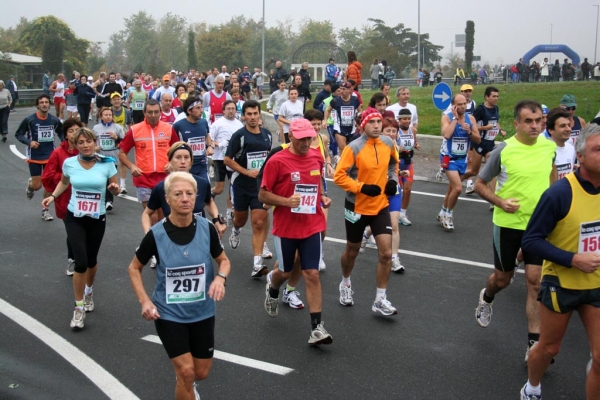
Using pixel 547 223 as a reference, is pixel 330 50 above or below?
above

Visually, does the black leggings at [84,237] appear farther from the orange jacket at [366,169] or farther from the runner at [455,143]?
the runner at [455,143]

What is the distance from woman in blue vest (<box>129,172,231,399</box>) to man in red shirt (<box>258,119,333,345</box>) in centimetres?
170

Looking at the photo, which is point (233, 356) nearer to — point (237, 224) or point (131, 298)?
point (131, 298)

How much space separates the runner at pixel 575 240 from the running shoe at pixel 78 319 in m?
4.39

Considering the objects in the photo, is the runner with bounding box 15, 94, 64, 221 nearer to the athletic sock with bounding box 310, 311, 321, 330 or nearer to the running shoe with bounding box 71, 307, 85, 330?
the running shoe with bounding box 71, 307, 85, 330

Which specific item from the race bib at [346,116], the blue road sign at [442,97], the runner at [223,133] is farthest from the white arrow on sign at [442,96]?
the runner at [223,133]

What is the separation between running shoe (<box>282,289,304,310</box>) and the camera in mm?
7582

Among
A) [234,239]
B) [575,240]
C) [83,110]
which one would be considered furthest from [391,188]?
[83,110]

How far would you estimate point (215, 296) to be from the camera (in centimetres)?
479

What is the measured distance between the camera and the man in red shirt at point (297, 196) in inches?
259

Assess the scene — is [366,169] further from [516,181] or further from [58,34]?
[58,34]

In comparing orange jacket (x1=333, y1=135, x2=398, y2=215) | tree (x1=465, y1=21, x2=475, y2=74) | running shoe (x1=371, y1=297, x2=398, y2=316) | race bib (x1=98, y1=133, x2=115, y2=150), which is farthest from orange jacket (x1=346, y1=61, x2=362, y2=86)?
tree (x1=465, y1=21, x2=475, y2=74)

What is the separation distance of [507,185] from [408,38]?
98706 millimetres

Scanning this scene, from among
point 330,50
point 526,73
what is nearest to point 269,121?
point 526,73
